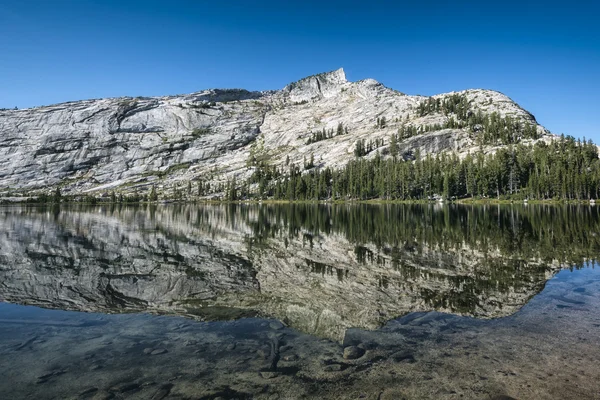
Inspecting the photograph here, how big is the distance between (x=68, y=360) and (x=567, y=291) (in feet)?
63.3

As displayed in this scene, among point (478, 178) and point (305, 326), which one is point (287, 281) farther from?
point (478, 178)

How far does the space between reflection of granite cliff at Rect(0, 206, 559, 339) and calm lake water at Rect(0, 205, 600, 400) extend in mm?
104

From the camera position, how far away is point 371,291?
49.2 ft

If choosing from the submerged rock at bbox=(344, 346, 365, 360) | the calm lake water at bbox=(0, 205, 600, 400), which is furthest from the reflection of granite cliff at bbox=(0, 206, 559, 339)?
the submerged rock at bbox=(344, 346, 365, 360)

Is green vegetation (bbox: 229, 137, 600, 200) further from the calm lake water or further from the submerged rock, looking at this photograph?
the submerged rock

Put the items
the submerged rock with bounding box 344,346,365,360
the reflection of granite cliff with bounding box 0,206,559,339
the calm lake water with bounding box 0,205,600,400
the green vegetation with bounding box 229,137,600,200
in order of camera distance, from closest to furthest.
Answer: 1. the calm lake water with bounding box 0,205,600,400
2. the submerged rock with bounding box 344,346,365,360
3. the reflection of granite cliff with bounding box 0,206,559,339
4. the green vegetation with bounding box 229,137,600,200

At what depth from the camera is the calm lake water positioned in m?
7.60

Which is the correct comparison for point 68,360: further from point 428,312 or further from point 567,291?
point 567,291

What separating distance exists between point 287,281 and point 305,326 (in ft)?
19.2

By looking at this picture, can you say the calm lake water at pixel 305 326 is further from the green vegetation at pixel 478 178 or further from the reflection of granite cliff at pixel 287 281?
the green vegetation at pixel 478 178

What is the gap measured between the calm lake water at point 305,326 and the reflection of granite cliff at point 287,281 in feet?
0.34

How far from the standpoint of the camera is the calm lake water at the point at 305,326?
299 inches

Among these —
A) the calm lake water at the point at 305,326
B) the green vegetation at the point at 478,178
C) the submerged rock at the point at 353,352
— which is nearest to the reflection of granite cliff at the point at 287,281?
the calm lake water at the point at 305,326

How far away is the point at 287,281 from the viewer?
17.2 metres
